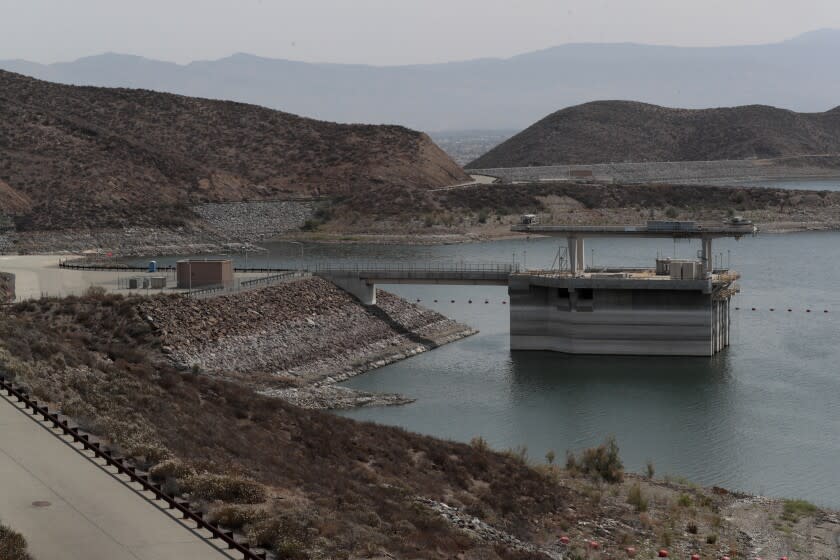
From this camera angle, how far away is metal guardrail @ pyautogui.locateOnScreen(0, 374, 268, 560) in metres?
19.5

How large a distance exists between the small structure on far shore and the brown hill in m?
50.5

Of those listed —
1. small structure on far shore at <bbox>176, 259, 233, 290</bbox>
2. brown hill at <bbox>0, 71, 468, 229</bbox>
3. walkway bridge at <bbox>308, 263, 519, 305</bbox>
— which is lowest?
walkway bridge at <bbox>308, 263, 519, 305</bbox>

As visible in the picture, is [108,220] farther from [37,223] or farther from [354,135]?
[354,135]

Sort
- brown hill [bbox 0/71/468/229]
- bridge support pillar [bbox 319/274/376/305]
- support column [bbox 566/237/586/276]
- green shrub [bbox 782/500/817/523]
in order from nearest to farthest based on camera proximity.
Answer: green shrub [bbox 782/500/817/523]
support column [bbox 566/237/586/276]
bridge support pillar [bbox 319/274/376/305]
brown hill [bbox 0/71/468/229]

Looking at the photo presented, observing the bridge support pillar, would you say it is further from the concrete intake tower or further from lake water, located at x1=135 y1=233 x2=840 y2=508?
the concrete intake tower

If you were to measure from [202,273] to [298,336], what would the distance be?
5582 mm

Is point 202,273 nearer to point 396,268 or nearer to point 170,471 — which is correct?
point 396,268

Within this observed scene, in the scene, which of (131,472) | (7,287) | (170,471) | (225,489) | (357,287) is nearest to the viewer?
(225,489)

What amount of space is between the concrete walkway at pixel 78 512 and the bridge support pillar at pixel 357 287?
37.2m

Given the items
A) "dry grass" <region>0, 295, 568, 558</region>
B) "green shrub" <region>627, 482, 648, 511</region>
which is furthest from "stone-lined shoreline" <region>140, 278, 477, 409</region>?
"green shrub" <region>627, 482, 648, 511</region>

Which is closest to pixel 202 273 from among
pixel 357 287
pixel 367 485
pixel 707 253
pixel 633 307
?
pixel 357 287

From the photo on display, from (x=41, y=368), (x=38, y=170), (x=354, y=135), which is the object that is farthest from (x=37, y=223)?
(x=41, y=368)

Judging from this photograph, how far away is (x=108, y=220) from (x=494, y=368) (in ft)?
201

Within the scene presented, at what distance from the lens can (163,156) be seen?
13212 cm
